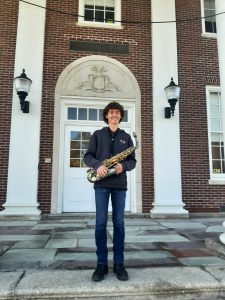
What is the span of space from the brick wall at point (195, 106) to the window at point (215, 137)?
0.21 m

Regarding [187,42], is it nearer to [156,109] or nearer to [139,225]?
[156,109]

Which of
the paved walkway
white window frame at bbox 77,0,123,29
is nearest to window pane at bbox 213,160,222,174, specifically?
the paved walkway

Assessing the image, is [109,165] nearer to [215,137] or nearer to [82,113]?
[82,113]

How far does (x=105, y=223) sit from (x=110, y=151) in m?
0.80

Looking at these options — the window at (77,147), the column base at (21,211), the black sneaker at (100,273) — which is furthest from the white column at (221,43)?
the column base at (21,211)

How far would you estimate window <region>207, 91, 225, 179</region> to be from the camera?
913 cm

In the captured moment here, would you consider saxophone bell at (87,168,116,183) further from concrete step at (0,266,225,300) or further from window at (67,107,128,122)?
window at (67,107,128,122)

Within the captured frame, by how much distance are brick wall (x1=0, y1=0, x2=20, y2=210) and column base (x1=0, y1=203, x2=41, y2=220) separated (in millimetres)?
294

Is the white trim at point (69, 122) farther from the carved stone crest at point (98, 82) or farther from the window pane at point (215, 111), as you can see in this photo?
the window pane at point (215, 111)

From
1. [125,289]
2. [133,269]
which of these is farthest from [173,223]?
[125,289]

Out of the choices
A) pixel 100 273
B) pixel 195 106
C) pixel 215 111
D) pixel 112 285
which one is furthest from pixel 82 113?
pixel 112 285

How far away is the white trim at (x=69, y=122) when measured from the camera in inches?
328

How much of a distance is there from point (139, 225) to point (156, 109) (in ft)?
11.1

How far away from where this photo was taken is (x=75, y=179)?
8.54m
